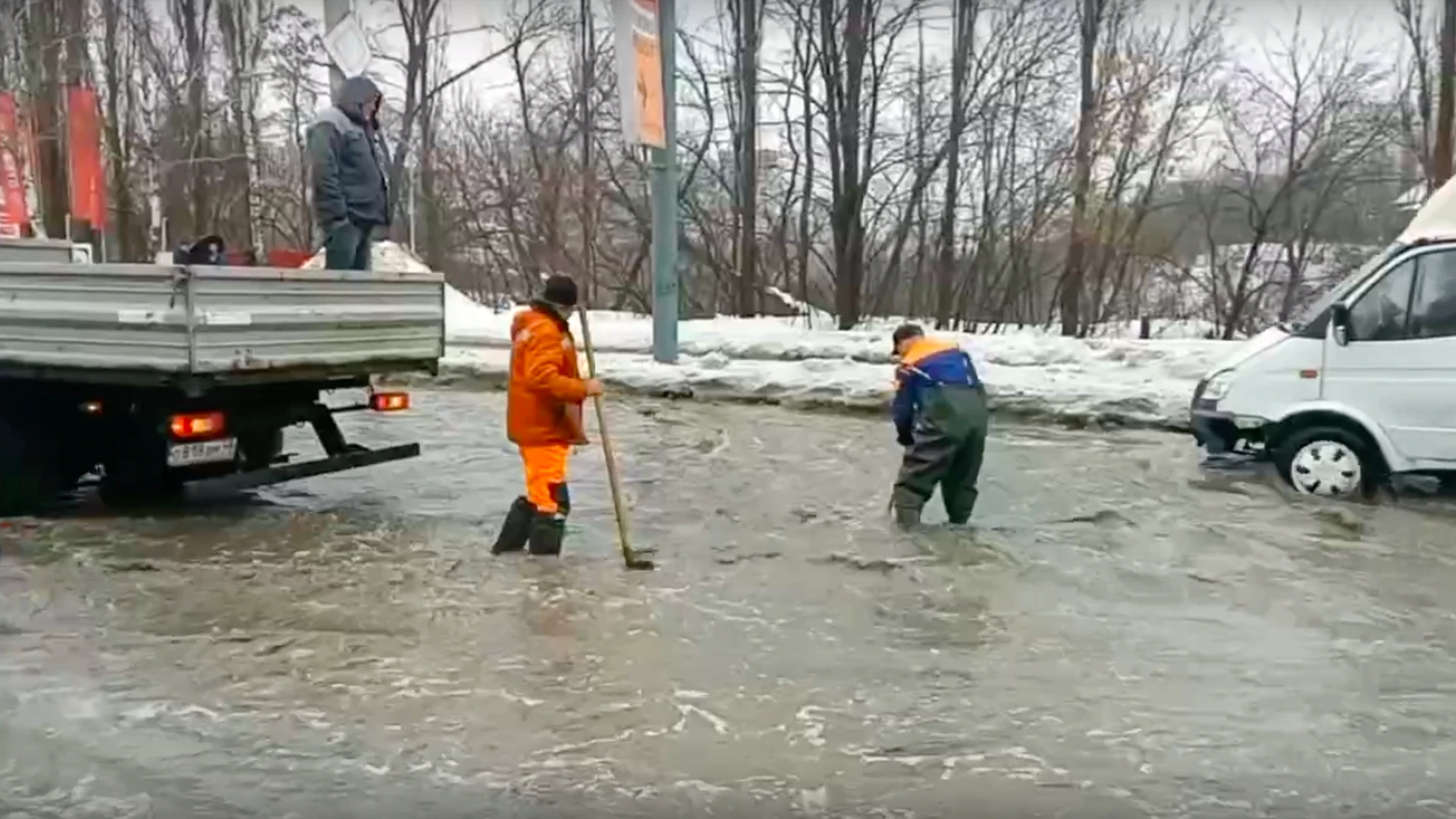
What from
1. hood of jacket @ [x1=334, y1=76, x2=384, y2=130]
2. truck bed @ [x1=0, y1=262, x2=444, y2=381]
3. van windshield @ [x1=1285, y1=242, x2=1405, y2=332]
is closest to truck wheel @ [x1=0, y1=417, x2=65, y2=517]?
truck bed @ [x1=0, y1=262, x2=444, y2=381]

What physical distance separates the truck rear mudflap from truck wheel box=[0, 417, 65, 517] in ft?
2.54

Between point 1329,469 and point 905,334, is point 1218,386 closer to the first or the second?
point 1329,469

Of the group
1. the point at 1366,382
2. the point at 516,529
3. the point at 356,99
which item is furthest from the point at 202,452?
the point at 1366,382

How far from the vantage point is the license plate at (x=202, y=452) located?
8.52 meters

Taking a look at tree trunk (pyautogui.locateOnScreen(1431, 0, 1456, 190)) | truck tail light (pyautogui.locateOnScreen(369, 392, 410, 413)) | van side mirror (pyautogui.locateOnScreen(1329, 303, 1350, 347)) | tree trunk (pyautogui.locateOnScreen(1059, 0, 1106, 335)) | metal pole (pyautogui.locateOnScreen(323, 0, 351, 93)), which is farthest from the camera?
tree trunk (pyautogui.locateOnScreen(1059, 0, 1106, 335))

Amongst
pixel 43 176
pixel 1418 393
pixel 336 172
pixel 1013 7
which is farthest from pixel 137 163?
pixel 1418 393

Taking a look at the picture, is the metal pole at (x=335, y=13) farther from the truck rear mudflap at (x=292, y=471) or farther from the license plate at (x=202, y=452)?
the license plate at (x=202, y=452)

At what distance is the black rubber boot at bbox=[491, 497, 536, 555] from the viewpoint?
793 centimetres

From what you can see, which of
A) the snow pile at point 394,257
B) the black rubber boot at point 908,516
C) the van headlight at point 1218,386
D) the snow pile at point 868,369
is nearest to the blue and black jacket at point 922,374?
the black rubber boot at point 908,516

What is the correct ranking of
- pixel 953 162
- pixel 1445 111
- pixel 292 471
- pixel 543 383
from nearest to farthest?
pixel 543 383 → pixel 292 471 → pixel 1445 111 → pixel 953 162

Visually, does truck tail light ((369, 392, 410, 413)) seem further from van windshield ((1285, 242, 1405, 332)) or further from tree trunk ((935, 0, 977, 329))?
tree trunk ((935, 0, 977, 329))

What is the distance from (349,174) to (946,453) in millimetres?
4354

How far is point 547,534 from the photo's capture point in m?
7.87

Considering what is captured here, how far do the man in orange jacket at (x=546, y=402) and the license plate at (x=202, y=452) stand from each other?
199 centimetres
